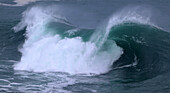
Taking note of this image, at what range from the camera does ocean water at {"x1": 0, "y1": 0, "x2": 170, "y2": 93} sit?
1872 cm

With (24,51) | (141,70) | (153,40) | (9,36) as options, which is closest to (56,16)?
(9,36)

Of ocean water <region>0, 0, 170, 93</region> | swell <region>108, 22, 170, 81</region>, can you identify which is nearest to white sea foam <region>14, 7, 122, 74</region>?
ocean water <region>0, 0, 170, 93</region>

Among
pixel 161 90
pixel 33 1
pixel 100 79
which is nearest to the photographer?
pixel 161 90

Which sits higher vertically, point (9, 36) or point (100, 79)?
point (9, 36)

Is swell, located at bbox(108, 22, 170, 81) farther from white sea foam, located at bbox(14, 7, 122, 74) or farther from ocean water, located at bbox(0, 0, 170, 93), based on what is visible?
white sea foam, located at bbox(14, 7, 122, 74)

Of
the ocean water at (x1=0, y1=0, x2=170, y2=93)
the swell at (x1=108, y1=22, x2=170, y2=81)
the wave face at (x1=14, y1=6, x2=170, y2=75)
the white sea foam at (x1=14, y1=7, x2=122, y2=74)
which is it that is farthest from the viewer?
the wave face at (x1=14, y1=6, x2=170, y2=75)


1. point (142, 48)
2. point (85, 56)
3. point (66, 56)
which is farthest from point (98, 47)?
point (142, 48)

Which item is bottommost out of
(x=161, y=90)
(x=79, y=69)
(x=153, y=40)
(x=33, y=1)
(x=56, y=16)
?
(x=161, y=90)

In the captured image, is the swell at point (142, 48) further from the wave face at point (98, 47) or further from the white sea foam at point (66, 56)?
the white sea foam at point (66, 56)

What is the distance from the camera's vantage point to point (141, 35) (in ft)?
83.3

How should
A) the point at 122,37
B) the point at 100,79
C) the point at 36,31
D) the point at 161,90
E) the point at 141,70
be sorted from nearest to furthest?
the point at 161,90 → the point at 100,79 → the point at 141,70 → the point at 122,37 → the point at 36,31

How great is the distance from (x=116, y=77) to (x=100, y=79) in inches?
39.1

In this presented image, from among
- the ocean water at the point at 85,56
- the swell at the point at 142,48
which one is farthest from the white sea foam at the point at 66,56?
the swell at the point at 142,48

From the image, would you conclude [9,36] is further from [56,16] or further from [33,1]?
[33,1]
